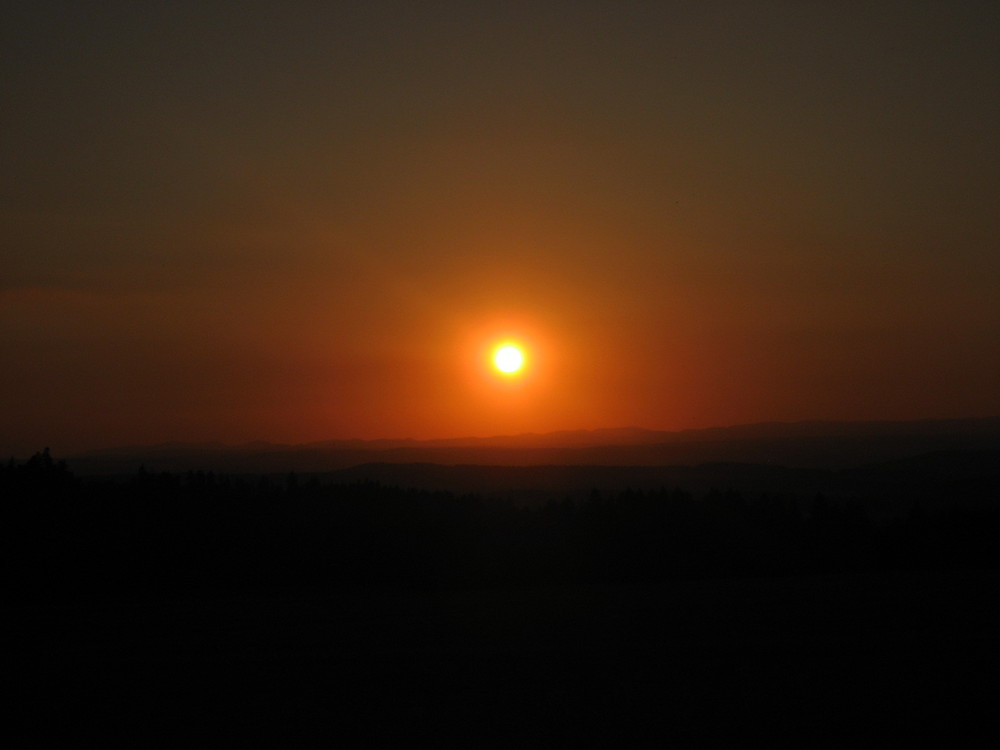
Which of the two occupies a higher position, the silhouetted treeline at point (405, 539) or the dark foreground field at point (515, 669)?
the silhouetted treeline at point (405, 539)

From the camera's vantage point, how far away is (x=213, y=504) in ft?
129

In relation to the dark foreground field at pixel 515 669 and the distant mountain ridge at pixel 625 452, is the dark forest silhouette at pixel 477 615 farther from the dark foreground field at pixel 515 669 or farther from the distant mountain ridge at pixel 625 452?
the distant mountain ridge at pixel 625 452

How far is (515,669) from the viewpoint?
1931 centimetres

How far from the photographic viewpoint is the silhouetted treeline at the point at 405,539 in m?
33.4

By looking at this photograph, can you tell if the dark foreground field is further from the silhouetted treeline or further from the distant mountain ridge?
the distant mountain ridge

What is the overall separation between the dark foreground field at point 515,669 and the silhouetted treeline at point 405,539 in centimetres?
472

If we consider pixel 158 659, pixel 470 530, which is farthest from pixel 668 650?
pixel 470 530

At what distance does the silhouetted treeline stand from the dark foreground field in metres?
4.72

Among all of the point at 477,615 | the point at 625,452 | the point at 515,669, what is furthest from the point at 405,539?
the point at 625,452

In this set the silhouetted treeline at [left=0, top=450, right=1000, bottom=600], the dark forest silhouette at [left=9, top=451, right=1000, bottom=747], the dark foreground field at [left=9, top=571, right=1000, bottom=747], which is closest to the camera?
the dark foreground field at [left=9, top=571, right=1000, bottom=747]

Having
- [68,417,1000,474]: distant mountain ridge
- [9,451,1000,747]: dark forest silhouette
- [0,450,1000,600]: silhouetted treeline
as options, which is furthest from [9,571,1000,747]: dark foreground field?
[68,417,1000,474]: distant mountain ridge

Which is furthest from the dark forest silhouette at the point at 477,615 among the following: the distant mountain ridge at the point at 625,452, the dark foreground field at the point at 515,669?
the distant mountain ridge at the point at 625,452

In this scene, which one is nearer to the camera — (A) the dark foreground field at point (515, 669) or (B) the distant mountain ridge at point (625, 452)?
(A) the dark foreground field at point (515, 669)

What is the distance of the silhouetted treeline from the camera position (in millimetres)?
33406
